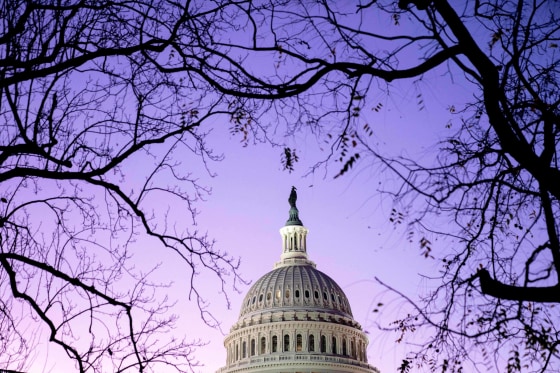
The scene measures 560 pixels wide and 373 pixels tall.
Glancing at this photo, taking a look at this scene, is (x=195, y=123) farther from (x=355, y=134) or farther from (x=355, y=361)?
(x=355, y=361)

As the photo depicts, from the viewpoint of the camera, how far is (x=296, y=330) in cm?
10125

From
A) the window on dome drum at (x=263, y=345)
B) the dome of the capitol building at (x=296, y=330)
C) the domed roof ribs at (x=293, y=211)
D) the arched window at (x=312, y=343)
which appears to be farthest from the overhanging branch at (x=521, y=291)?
the domed roof ribs at (x=293, y=211)

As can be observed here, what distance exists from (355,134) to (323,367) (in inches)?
3582

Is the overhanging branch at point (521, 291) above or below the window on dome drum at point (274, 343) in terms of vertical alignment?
below

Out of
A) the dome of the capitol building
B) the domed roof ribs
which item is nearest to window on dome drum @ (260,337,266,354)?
the dome of the capitol building

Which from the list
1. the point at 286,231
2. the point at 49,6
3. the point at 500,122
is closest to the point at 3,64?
the point at 49,6

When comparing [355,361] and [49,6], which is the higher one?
[355,361]

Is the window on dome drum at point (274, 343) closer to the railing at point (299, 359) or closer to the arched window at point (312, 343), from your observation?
the railing at point (299, 359)

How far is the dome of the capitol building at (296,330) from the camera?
96.6 metres

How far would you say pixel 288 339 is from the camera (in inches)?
3971

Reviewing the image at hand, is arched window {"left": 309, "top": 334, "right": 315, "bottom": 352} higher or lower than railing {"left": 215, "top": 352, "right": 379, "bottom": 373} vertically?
higher

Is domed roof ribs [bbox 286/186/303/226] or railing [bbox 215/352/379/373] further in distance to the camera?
domed roof ribs [bbox 286/186/303/226]

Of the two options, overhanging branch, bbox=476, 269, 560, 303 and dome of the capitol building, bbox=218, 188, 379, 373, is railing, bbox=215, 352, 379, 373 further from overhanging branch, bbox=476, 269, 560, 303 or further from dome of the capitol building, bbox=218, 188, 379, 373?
overhanging branch, bbox=476, 269, 560, 303

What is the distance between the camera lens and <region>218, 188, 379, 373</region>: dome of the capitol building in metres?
96.6
